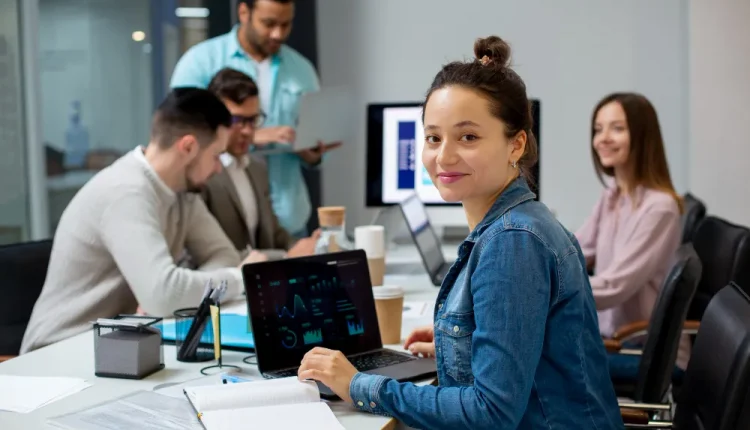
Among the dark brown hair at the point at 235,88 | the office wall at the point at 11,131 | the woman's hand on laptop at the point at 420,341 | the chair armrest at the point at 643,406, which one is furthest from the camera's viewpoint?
the office wall at the point at 11,131

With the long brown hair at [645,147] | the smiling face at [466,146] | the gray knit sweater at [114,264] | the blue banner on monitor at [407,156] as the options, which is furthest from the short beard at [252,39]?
the smiling face at [466,146]

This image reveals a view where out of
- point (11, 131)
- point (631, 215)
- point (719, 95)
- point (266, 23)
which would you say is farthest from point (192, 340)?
point (719, 95)

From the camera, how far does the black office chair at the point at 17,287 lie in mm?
2352

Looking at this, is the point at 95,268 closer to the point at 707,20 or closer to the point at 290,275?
Answer: the point at 290,275

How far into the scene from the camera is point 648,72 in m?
4.29

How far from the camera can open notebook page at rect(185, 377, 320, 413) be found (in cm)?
135

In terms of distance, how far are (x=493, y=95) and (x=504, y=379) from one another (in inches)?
17.7

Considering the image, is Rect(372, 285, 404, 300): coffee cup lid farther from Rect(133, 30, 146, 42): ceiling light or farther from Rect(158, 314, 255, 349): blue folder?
Rect(133, 30, 146, 42): ceiling light

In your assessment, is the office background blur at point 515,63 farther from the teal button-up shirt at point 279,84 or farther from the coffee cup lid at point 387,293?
the coffee cup lid at point 387,293

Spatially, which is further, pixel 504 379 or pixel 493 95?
pixel 493 95

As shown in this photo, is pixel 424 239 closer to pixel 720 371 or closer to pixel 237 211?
pixel 237 211

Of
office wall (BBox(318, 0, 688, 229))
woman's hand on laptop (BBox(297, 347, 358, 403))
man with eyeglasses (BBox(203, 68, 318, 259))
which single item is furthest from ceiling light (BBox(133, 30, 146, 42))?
woman's hand on laptop (BBox(297, 347, 358, 403))

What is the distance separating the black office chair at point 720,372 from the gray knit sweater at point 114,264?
1.20 metres

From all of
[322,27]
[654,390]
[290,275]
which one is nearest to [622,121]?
[654,390]
